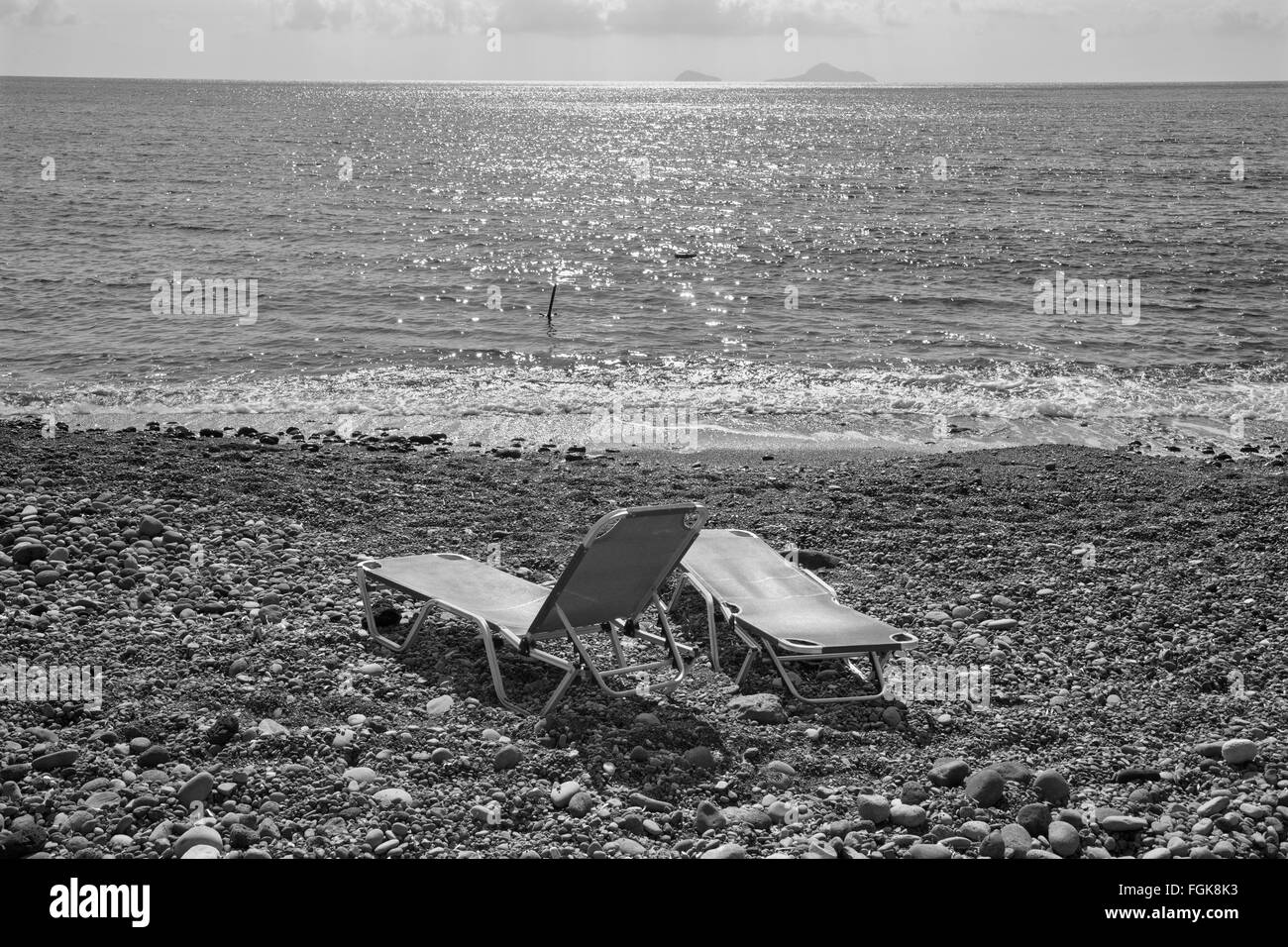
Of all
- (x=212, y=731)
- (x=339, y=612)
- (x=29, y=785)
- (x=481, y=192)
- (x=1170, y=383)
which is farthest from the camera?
(x=481, y=192)

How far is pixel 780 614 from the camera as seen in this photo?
6469 mm

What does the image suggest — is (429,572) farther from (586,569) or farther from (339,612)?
(586,569)

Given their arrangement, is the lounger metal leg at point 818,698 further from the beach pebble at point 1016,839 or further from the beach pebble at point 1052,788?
the beach pebble at point 1016,839

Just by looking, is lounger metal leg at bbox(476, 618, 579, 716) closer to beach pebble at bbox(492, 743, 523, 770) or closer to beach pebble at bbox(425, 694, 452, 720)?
beach pebble at bbox(425, 694, 452, 720)

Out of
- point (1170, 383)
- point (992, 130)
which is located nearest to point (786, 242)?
point (1170, 383)

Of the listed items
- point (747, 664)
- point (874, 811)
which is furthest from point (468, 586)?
point (874, 811)

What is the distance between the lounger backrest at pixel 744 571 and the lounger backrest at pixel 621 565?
71 cm

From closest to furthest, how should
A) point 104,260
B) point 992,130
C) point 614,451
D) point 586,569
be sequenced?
point 586,569 → point 614,451 → point 104,260 → point 992,130

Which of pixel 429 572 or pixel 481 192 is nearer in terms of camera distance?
pixel 429 572

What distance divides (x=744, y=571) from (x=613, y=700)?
1.71 meters

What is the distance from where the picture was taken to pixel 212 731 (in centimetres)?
515

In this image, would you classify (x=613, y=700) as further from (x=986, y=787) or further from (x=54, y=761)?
(x=54, y=761)

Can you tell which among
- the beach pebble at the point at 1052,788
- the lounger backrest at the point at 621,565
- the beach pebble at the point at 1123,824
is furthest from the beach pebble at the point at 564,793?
the beach pebble at the point at 1123,824
